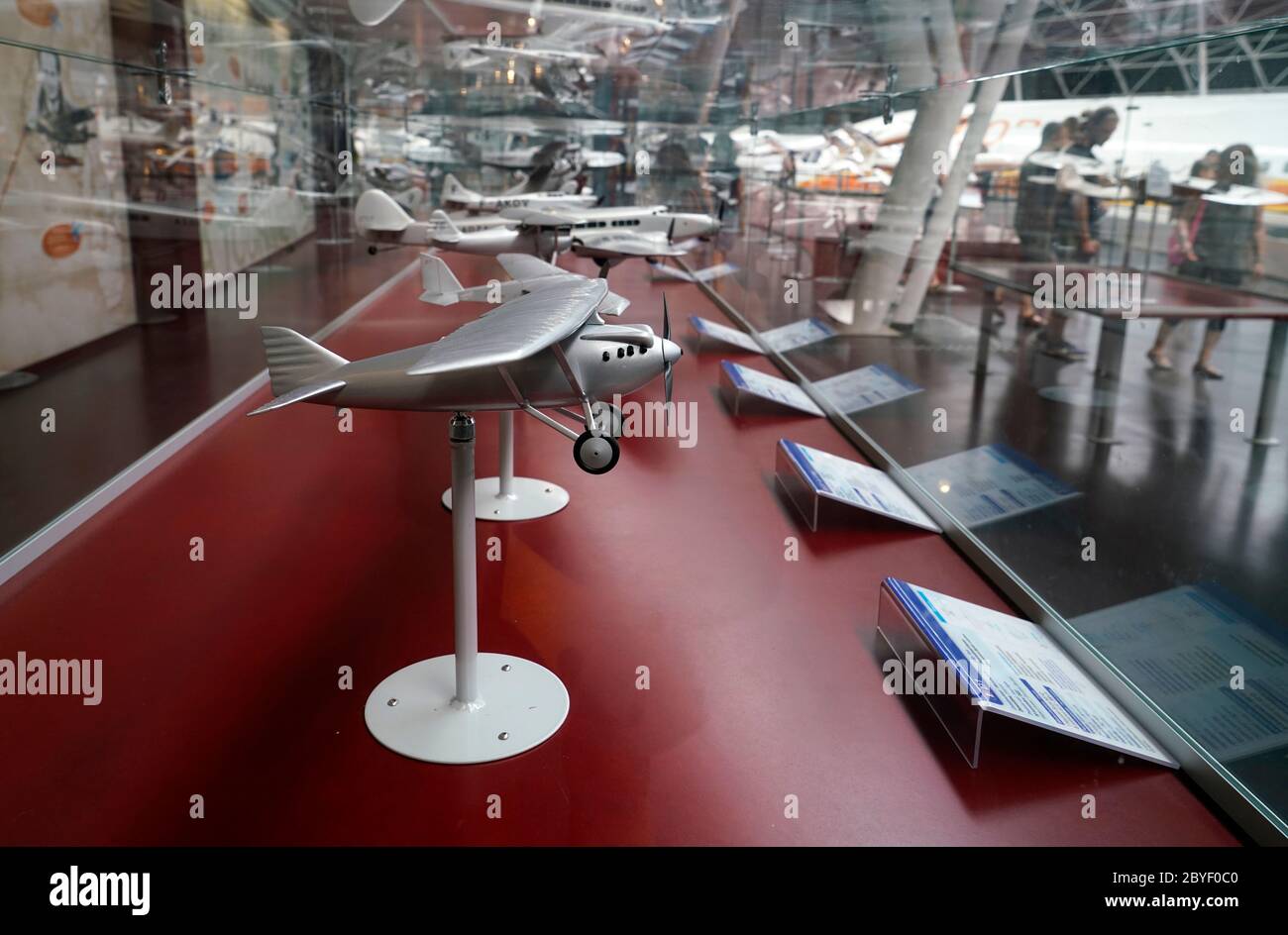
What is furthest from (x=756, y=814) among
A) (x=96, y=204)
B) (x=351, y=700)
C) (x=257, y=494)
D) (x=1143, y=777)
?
(x=96, y=204)

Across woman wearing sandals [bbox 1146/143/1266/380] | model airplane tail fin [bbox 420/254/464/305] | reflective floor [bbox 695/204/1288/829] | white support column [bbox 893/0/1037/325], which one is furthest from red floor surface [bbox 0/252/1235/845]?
white support column [bbox 893/0/1037/325]

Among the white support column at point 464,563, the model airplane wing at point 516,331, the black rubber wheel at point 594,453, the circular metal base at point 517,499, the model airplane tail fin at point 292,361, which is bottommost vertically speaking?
the circular metal base at point 517,499

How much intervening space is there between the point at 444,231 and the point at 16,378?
5.52 m

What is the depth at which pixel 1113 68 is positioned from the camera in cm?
347

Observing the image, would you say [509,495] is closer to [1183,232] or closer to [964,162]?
[964,162]

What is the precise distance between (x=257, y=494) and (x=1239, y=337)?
5101 mm

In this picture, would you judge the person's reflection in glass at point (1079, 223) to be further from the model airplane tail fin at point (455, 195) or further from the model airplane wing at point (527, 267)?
the model airplane tail fin at point (455, 195)

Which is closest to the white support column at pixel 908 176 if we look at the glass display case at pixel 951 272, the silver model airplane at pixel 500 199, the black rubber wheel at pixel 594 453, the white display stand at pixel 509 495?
the glass display case at pixel 951 272

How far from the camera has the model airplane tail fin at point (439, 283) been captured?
5.61 meters

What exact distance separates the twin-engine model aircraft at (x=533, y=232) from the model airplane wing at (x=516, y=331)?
653cm

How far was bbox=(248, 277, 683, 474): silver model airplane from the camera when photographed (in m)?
2.71

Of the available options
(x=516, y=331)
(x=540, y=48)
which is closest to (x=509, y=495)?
(x=516, y=331)

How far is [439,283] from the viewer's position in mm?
5707
